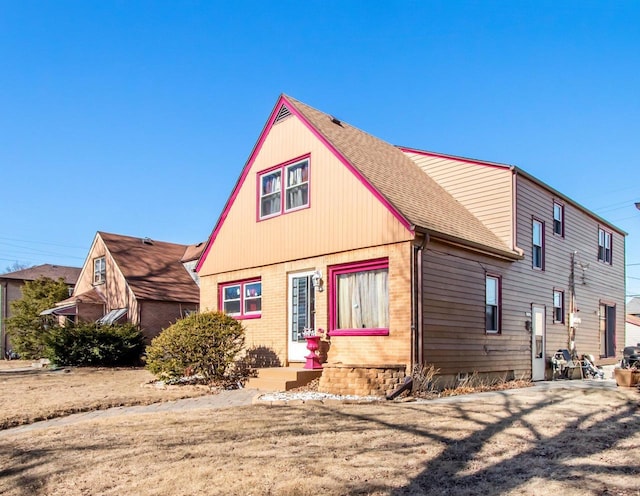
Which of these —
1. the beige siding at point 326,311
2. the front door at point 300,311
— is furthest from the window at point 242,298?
the front door at point 300,311

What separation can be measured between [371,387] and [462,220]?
223 inches

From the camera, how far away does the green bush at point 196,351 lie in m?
13.5

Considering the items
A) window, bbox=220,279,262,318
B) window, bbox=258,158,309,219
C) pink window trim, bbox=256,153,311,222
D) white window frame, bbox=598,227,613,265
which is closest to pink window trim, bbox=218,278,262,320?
window, bbox=220,279,262,318

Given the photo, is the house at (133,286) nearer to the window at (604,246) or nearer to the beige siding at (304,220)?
the beige siding at (304,220)

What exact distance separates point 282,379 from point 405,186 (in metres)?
5.95

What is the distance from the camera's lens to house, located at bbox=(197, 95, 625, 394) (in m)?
12.3

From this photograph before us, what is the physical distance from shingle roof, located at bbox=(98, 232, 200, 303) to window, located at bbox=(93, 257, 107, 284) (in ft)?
3.71

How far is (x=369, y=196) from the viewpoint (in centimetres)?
1323

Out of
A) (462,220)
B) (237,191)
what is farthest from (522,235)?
(237,191)

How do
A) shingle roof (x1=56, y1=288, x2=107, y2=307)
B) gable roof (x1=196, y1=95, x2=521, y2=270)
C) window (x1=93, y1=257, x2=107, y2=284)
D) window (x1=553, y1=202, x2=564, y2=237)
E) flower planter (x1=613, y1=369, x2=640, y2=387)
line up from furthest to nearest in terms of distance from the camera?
1. window (x1=93, y1=257, x2=107, y2=284)
2. shingle roof (x1=56, y1=288, x2=107, y2=307)
3. window (x1=553, y1=202, x2=564, y2=237)
4. gable roof (x1=196, y1=95, x2=521, y2=270)
5. flower planter (x1=613, y1=369, x2=640, y2=387)

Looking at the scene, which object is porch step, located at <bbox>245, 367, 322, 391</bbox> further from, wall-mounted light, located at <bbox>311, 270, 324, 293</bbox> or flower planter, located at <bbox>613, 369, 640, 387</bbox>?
flower planter, located at <bbox>613, 369, 640, 387</bbox>

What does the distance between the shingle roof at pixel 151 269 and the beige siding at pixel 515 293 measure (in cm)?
1637

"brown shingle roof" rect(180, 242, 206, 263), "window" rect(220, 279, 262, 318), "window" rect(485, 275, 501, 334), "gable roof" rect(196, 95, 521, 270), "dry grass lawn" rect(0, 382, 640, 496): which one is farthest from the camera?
"brown shingle roof" rect(180, 242, 206, 263)

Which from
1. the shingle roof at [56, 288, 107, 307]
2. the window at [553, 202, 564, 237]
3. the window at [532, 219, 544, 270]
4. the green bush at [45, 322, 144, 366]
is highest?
the window at [553, 202, 564, 237]
